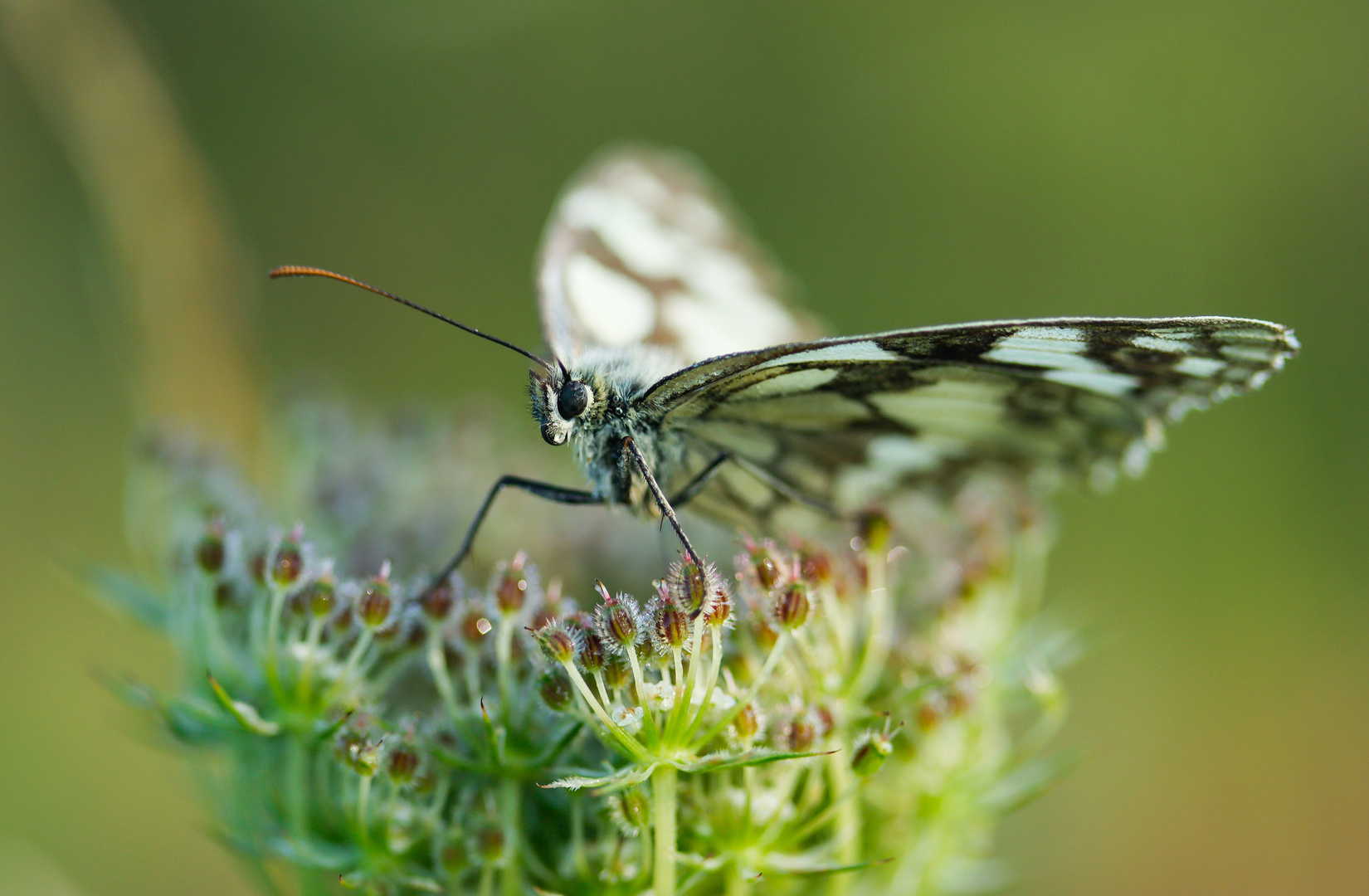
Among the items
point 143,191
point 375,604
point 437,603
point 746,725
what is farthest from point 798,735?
point 143,191

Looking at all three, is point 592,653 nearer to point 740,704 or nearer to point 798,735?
point 740,704

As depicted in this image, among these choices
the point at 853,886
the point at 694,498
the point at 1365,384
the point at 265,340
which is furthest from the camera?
the point at 265,340

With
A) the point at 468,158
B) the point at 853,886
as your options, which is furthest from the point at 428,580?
the point at 468,158

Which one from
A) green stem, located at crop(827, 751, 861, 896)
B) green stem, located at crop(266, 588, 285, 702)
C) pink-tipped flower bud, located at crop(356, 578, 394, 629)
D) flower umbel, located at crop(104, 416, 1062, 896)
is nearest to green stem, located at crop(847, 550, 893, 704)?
flower umbel, located at crop(104, 416, 1062, 896)

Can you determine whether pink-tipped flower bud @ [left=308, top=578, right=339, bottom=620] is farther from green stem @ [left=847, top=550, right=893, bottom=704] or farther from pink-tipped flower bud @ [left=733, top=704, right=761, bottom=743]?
green stem @ [left=847, top=550, right=893, bottom=704]

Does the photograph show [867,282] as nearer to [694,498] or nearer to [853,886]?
[694,498]

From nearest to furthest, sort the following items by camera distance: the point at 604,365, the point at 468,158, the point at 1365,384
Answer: the point at 604,365 < the point at 1365,384 < the point at 468,158

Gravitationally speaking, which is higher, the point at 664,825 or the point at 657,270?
the point at 657,270

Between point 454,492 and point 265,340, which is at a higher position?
point 265,340
